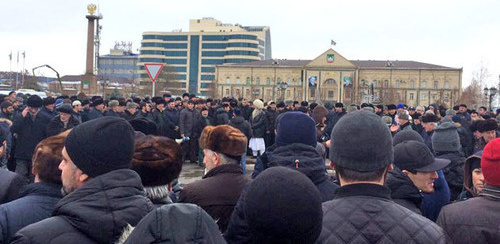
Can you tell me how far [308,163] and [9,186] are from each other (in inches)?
88.5

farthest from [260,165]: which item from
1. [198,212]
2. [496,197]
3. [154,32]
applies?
[154,32]

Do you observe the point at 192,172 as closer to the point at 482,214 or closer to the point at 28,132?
the point at 28,132

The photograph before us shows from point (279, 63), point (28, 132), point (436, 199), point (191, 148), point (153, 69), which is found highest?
point (279, 63)

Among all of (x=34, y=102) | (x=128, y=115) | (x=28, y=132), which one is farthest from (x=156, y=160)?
(x=128, y=115)

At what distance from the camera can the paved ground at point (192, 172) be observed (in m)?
12.0

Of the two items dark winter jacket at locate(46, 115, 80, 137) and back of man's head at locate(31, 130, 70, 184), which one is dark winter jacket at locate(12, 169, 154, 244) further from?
dark winter jacket at locate(46, 115, 80, 137)

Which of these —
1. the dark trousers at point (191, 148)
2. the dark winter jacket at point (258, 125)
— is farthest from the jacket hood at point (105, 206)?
the dark trousers at point (191, 148)

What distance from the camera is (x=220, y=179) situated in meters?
3.93

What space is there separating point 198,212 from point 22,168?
8614 millimetres

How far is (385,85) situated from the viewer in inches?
4262

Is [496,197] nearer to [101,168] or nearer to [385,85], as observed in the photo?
[101,168]

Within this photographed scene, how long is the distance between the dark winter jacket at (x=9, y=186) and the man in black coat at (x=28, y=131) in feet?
20.3

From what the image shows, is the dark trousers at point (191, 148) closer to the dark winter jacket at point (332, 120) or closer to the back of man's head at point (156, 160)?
the dark winter jacket at point (332, 120)

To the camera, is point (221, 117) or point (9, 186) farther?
point (221, 117)
